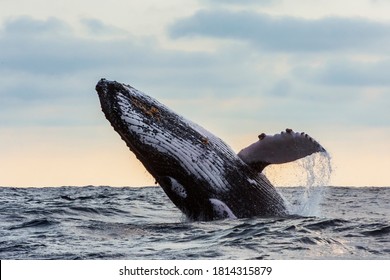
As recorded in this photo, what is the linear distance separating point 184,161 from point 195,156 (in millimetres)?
191

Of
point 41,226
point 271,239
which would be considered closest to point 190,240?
point 271,239

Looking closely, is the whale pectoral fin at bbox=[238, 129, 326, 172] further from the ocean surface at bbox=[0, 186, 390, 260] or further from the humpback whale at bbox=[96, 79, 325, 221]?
the ocean surface at bbox=[0, 186, 390, 260]

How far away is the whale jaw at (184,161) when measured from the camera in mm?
10867

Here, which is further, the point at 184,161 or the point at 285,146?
the point at 184,161

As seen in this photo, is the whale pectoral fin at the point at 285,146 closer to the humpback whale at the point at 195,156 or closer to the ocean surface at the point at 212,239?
the humpback whale at the point at 195,156

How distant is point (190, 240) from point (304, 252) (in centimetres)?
151

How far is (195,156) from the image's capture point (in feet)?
36.1

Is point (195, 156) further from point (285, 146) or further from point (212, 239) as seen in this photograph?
point (212, 239)

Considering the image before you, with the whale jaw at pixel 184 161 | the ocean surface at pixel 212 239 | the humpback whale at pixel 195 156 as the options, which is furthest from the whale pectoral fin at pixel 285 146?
the ocean surface at pixel 212 239

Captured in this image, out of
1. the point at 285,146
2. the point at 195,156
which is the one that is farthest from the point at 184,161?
the point at 285,146

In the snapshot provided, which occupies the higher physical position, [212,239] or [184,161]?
[184,161]

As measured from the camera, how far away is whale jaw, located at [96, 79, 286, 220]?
1087 centimetres

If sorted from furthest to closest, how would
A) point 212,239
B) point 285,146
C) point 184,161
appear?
point 184,161 < point 285,146 < point 212,239
